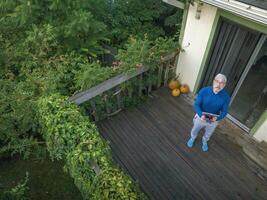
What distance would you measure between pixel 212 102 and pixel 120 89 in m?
2.05

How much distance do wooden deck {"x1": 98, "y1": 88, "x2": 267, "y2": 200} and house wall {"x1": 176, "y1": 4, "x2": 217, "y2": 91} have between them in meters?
0.81

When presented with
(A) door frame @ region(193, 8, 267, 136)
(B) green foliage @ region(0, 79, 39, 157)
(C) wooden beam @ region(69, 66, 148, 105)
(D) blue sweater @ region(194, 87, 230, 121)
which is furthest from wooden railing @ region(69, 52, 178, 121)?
(D) blue sweater @ region(194, 87, 230, 121)

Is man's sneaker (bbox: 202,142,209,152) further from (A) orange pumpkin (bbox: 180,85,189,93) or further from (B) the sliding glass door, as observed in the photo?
(A) orange pumpkin (bbox: 180,85,189,93)

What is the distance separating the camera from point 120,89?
4.86 meters

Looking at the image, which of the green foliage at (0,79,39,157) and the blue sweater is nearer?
the blue sweater

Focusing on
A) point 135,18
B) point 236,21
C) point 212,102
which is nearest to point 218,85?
point 212,102

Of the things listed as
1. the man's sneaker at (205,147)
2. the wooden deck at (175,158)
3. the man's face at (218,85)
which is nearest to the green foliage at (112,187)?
the wooden deck at (175,158)

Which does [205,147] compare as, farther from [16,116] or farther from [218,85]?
[16,116]

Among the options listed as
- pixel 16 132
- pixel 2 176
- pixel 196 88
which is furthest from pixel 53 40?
pixel 196 88

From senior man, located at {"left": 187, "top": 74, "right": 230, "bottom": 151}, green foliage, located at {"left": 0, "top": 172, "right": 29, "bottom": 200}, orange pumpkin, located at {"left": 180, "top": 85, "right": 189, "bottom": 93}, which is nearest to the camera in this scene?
green foliage, located at {"left": 0, "top": 172, "right": 29, "bottom": 200}

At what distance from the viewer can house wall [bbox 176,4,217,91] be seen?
430cm

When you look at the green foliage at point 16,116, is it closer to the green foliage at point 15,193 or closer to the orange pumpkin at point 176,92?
the green foliage at point 15,193

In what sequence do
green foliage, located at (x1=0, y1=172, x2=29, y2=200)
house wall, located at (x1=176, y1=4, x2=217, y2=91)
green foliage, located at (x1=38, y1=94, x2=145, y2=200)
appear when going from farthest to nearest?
house wall, located at (x1=176, y1=4, x2=217, y2=91), green foliage, located at (x1=0, y1=172, x2=29, y2=200), green foliage, located at (x1=38, y1=94, x2=145, y2=200)

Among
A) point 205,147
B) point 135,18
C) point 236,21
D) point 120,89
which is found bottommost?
point 205,147
